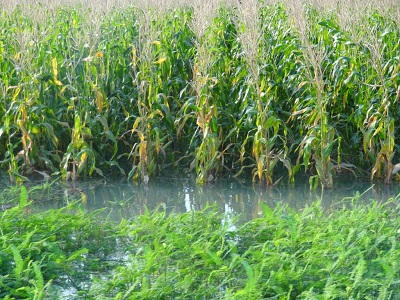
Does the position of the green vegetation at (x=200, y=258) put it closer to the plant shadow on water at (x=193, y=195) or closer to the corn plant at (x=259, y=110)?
the plant shadow on water at (x=193, y=195)

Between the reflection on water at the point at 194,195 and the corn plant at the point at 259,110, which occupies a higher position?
the corn plant at the point at 259,110

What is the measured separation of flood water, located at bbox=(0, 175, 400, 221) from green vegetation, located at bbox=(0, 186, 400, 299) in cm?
139

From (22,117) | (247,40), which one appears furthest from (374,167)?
(22,117)

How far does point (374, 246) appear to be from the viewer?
4426 mm

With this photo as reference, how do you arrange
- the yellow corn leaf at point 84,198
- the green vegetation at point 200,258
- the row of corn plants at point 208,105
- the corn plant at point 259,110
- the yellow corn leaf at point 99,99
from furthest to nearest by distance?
the yellow corn leaf at point 99,99
the row of corn plants at point 208,105
the corn plant at point 259,110
the yellow corn leaf at point 84,198
the green vegetation at point 200,258

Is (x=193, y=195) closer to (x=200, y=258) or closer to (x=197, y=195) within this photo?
(x=197, y=195)

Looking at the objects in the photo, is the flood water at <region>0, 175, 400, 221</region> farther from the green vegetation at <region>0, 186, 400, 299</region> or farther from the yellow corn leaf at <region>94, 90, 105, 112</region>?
the green vegetation at <region>0, 186, 400, 299</region>

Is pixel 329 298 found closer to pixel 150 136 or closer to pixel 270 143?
pixel 270 143

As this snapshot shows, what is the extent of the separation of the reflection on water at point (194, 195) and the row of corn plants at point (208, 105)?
16 cm

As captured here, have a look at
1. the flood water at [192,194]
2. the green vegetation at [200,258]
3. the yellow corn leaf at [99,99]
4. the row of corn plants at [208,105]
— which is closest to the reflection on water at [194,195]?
the flood water at [192,194]

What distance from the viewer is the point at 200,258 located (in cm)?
447

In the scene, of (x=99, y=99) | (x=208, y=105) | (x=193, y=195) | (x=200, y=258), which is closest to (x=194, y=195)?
(x=193, y=195)

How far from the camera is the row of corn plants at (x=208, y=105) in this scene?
738 centimetres

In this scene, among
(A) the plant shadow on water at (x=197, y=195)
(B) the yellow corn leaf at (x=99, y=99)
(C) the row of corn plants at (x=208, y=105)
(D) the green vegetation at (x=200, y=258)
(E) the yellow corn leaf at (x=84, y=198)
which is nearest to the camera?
(D) the green vegetation at (x=200, y=258)
